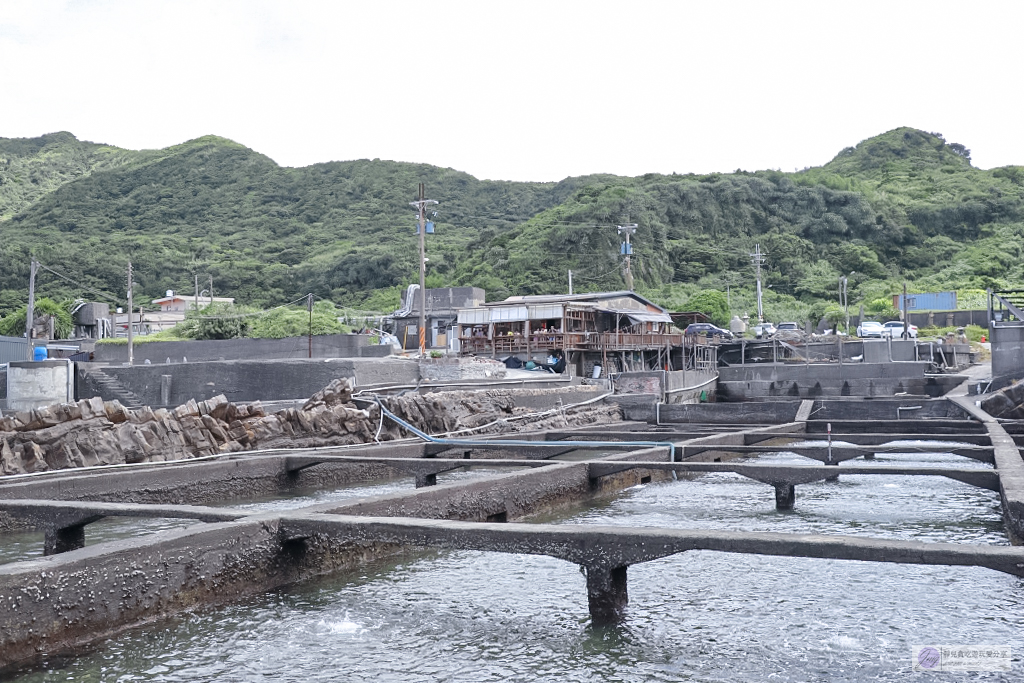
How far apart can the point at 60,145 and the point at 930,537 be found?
15301 centimetres

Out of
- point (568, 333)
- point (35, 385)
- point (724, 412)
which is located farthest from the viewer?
point (568, 333)

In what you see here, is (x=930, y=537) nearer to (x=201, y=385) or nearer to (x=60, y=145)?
(x=201, y=385)

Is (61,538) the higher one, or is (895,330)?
(895,330)

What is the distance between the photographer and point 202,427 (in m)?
15.9

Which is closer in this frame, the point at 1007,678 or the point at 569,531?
the point at 1007,678

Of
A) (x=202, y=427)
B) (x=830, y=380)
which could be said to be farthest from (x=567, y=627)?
(x=830, y=380)

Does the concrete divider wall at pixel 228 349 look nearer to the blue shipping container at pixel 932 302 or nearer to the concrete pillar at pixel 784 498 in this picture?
→ the concrete pillar at pixel 784 498

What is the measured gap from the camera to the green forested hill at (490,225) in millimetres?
84375

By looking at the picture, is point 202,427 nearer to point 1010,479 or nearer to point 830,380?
point 1010,479

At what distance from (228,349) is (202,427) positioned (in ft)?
70.4

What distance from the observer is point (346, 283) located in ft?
287

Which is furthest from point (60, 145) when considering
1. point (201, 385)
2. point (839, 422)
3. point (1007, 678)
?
point (1007, 678)

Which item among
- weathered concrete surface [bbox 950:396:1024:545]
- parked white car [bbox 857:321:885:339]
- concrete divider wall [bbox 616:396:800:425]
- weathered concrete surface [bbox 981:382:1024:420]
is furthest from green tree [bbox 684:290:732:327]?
weathered concrete surface [bbox 950:396:1024:545]

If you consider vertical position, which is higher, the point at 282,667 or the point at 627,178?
the point at 627,178
